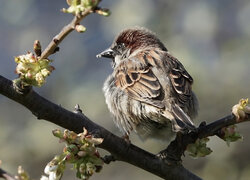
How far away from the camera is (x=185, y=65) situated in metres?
5.34

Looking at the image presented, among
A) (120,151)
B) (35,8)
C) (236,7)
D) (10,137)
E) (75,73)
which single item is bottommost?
(120,151)

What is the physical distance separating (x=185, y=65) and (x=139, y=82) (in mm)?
1245

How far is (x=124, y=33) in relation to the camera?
5016 mm

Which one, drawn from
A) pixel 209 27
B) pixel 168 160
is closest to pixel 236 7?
pixel 209 27

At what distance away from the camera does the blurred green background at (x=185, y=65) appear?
5.46 metres

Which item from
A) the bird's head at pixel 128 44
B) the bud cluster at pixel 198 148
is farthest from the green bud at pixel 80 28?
the bird's head at pixel 128 44

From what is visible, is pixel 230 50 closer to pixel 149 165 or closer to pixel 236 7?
pixel 236 7

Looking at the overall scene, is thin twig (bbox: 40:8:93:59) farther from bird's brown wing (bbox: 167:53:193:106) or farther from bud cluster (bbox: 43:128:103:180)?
bird's brown wing (bbox: 167:53:193:106)

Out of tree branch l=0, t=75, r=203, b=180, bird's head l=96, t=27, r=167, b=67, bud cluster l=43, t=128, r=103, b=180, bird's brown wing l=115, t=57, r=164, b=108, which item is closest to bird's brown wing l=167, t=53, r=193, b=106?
bird's brown wing l=115, t=57, r=164, b=108

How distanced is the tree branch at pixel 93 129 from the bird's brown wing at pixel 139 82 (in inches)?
33.5

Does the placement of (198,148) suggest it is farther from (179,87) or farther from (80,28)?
(80,28)

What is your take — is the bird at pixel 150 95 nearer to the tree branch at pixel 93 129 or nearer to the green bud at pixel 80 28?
the tree branch at pixel 93 129

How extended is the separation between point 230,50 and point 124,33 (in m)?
1.29

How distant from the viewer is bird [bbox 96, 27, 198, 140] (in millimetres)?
3938
